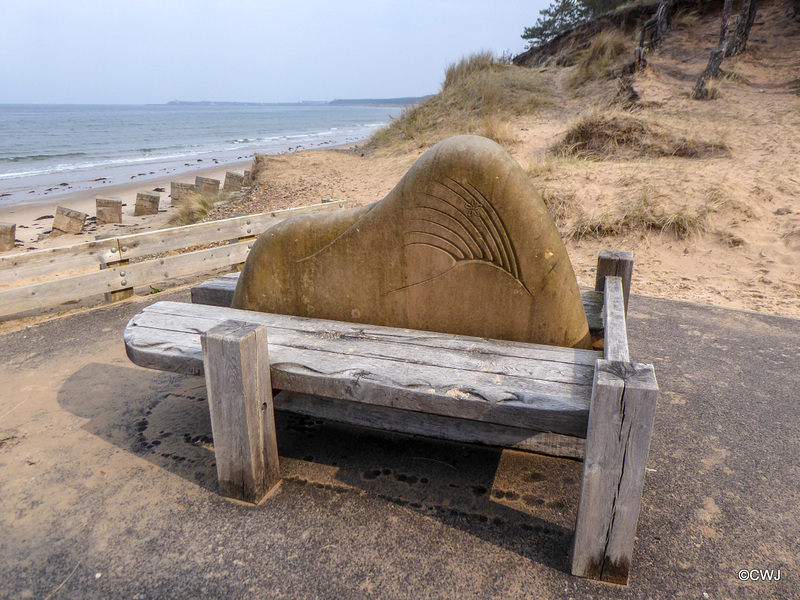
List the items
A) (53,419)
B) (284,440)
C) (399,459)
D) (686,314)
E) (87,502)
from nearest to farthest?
(87,502) < (399,459) < (284,440) < (53,419) < (686,314)

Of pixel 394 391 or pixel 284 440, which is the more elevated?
pixel 394 391

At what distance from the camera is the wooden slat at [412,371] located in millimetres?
2045

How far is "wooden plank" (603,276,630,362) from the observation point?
2211 mm

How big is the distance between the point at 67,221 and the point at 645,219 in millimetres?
10142

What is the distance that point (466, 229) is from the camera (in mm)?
2666

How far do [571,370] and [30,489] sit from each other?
105 inches

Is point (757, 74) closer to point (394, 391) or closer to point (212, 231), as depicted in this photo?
point (212, 231)

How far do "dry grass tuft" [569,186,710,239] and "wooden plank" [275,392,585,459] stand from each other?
5.28m

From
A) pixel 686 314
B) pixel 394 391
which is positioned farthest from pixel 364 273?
pixel 686 314

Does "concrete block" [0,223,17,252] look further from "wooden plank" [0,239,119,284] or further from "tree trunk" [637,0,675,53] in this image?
"tree trunk" [637,0,675,53]

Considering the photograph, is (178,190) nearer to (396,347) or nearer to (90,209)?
(90,209)

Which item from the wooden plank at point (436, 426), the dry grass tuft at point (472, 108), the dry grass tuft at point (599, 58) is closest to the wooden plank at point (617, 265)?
the wooden plank at point (436, 426)

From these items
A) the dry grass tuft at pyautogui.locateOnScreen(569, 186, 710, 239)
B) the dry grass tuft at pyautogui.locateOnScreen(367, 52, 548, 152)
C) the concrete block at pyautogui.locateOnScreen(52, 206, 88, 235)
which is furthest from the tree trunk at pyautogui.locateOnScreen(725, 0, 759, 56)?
the concrete block at pyautogui.locateOnScreen(52, 206, 88, 235)

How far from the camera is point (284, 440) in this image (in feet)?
9.93
